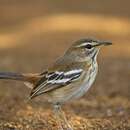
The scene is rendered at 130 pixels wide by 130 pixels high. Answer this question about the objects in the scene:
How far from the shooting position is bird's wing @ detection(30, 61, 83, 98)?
9594 millimetres

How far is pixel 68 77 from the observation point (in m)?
9.58

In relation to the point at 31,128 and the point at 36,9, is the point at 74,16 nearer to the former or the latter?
the point at 36,9

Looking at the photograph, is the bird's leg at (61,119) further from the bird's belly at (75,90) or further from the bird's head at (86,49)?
the bird's head at (86,49)

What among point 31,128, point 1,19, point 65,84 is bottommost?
point 31,128

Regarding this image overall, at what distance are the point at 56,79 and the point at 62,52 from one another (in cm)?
745

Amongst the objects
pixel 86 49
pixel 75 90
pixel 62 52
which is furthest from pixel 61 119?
pixel 62 52

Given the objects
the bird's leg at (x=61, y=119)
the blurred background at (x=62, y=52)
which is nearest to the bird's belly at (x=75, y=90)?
the bird's leg at (x=61, y=119)

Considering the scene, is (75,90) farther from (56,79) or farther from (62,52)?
(62,52)

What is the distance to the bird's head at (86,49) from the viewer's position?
9797 mm

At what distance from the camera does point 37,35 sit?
61.6ft

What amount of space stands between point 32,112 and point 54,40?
7411mm

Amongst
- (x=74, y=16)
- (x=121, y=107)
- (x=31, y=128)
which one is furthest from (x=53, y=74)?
(x=74, y=16)

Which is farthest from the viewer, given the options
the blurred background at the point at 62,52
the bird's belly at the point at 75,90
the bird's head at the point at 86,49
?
the blurred background at the point at 62,52

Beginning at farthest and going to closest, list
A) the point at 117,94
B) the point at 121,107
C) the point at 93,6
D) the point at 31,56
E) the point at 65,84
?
the point at 93,6, the point at 31,56, the point at 117,94, the point at 121,107, the point at 65,84
